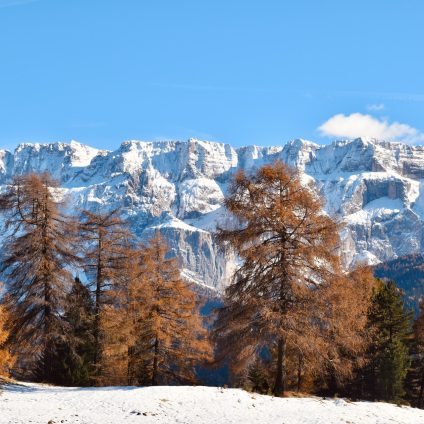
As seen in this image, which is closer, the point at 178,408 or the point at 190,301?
the point at 178,408

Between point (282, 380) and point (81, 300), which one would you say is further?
point (81, 300)

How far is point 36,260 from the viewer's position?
26.8 metres

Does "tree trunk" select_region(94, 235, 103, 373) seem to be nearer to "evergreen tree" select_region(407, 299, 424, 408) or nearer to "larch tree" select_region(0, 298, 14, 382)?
"larch tree" select_region(0, 298, 14, 382)

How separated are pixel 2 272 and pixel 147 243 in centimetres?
786

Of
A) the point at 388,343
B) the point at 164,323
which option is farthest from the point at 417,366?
the point at 164,323

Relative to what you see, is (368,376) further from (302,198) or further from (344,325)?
(302,198)

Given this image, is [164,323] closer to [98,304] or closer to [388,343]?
[98,304]

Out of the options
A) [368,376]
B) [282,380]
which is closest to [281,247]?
[282,380]

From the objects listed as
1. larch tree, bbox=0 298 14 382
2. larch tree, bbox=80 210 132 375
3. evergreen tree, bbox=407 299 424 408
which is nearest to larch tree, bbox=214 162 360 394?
larch tree, bbox=80 210 132 375

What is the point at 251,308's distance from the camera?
865 inches

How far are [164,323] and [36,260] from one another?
7.20 m

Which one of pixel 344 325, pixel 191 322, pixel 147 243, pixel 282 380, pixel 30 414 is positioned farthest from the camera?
pixel 147 243

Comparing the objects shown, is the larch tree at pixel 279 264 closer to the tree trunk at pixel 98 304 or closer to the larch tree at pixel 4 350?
the tree trunk at pixel 98 304

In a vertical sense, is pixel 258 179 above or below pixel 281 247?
above
